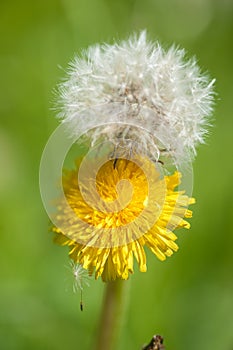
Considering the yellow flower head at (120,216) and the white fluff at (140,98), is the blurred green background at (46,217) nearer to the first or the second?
the white fluff at (140,98)

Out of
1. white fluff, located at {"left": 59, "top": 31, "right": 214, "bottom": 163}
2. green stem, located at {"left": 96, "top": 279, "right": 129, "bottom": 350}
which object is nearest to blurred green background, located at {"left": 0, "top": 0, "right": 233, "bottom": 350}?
white fluff, located at {"left": 59, "top": 31, "right": 214, "bottom": 163}

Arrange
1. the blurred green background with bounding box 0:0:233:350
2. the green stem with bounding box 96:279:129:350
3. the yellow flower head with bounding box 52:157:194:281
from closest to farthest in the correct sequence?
the yellow flower head with bounding box 52:157:194:281 → the green stem with bounding box 96:279:129:350 → the blurred green background with bounding box 0:0:233:350

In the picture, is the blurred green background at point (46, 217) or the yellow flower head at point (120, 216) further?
the blurred green background at point (46, 217)

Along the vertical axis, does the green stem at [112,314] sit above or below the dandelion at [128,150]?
below

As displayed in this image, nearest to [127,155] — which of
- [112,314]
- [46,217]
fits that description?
[112,314]

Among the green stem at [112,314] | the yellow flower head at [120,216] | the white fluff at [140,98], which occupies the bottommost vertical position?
the green stem at [112,314]

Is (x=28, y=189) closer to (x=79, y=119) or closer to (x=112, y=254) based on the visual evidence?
(x=79, y=119)

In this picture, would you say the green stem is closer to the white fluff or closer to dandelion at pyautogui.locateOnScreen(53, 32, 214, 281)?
dandelion at pyautogui.locateOnScreen(53, 32, 214, 281)

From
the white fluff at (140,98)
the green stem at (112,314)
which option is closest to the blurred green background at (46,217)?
the white fluff at (140,98)
